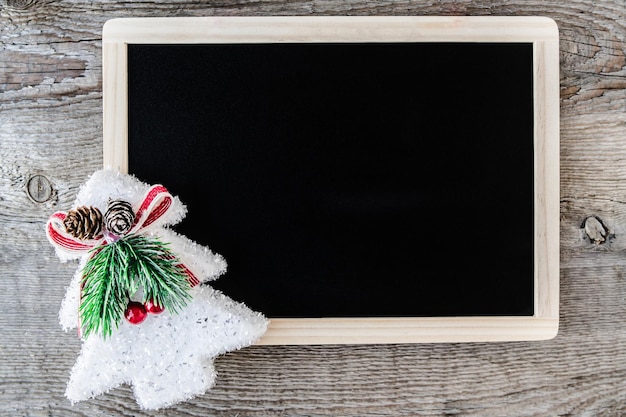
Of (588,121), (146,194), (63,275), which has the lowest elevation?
(63,275)

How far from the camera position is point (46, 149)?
791 millimetres

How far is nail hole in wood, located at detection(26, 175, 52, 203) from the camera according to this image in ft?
2.60

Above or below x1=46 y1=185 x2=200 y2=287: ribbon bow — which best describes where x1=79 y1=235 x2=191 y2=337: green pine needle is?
below

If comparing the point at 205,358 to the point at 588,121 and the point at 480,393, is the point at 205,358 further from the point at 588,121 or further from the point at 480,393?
the point at 588,121

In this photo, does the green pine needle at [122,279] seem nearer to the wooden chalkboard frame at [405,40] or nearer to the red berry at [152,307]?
the red berry at [152,307]

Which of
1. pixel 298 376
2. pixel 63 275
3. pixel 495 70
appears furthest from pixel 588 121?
pixel 63 275

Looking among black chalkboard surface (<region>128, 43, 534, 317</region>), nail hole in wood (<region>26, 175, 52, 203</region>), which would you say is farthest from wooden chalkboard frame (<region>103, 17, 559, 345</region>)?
nail hole in wood (<region>26, 175, 52, 203</region>)

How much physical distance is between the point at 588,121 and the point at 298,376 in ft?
2.10

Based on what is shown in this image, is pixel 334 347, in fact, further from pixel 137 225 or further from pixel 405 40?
pixel 405 40

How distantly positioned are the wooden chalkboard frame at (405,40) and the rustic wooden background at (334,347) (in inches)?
2.0

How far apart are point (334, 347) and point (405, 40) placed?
51cm

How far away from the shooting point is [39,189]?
31.2 inches

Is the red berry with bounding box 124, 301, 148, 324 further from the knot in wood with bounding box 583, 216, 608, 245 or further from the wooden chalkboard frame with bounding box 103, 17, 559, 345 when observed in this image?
the knot in wood with bounding box 583, 216, 608, 245

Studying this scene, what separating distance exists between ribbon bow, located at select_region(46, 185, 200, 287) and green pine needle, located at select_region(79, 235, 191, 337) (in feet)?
0.06
